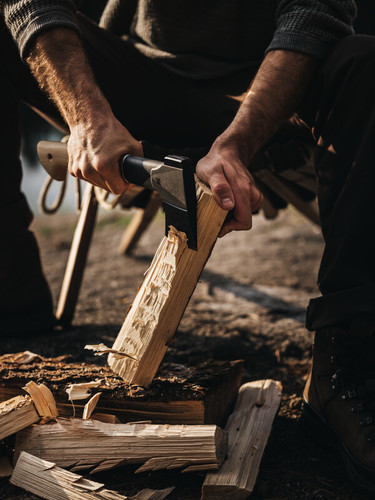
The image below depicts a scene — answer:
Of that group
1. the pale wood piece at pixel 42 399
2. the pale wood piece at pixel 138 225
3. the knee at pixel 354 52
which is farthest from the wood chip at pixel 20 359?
the pale wood piece at pixel 138 225

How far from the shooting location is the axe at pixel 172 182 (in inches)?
38.1

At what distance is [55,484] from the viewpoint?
0.95 m

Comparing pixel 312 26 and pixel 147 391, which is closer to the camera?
pixel 147 391

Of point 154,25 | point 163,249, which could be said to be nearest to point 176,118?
point 154,25

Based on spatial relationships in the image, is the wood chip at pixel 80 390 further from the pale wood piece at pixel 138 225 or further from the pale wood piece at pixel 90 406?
the pale wood piece at pixel 138 225

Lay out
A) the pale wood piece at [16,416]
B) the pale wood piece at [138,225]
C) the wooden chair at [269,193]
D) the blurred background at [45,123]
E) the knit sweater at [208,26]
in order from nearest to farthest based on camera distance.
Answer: the pale wood piece at [16,416] < the knit sweater at [208,26] < the wooden chair at [269,193] < the blurred background at [45,123] < the pale wood piece at [138,225]

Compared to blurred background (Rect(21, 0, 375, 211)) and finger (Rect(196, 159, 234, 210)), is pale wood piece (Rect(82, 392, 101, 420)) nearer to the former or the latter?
finger (Rect(196, 159, 234, 210))

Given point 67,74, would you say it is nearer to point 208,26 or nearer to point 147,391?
point 208,26

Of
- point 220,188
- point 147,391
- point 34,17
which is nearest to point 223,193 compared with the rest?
point 220,188

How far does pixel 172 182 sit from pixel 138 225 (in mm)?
2222

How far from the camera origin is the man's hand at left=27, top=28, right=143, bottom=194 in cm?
112

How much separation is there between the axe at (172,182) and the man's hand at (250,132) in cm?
7

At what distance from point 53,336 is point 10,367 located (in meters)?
0.72

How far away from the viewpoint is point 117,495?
90cm
